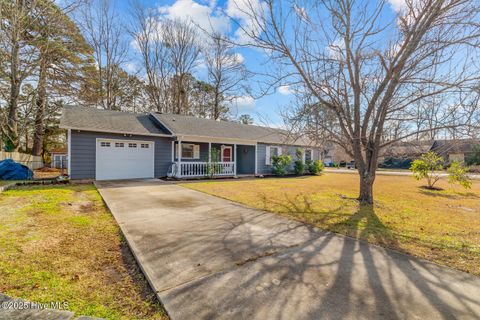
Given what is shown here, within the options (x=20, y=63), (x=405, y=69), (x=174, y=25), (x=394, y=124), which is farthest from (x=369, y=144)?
(x=174, y=25)

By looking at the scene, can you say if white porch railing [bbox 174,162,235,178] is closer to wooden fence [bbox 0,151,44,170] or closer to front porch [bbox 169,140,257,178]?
front porch [bbox 169,140,257,178]

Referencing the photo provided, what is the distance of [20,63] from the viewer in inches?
551

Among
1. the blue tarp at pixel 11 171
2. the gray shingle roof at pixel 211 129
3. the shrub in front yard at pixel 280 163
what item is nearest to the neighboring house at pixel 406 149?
the gray shingle roof at pixel 211 129

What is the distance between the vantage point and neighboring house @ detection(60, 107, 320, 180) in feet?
34.7

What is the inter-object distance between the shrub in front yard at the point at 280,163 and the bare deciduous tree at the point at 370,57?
9.23 meters

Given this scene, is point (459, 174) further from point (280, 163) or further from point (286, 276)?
point (286, 276)

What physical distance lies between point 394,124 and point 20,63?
65.8 ft

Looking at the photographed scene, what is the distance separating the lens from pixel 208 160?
13.7 meters

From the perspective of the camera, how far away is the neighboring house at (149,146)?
10578mm

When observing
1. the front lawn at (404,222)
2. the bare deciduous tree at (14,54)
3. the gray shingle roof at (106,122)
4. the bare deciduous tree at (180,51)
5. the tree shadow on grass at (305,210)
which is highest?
the bare deciduous tree at (180,51)

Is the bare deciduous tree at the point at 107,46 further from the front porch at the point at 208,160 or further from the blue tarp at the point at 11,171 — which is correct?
the front porch at the point at 208,160

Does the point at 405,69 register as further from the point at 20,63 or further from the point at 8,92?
the point at 8,92

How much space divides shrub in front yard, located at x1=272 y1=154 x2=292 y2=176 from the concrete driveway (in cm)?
1211

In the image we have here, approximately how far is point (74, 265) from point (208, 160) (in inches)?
430
